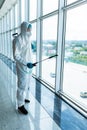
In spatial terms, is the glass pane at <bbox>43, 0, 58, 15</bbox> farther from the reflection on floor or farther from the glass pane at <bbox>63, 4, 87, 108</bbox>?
the reflection on floor

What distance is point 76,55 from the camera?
Answer: 331cm

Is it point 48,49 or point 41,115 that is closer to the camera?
point 41,115

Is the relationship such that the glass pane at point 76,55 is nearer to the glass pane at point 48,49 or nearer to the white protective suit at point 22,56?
the glass pane at point 48,49

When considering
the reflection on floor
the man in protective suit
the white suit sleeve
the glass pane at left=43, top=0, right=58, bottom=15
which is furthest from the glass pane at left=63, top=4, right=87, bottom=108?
the white suit sleeve

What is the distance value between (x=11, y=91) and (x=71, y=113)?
5.40 feet

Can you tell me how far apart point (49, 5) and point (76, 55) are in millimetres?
1571

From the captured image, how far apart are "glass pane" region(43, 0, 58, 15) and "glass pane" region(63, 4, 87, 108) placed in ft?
1.83

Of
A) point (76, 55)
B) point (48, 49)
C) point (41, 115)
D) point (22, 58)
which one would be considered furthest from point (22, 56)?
point (48, 49)

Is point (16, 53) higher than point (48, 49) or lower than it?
lower

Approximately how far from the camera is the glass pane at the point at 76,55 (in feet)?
9.73

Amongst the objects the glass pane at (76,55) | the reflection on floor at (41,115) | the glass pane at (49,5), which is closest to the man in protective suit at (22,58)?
the reflection on floor at (41,115)

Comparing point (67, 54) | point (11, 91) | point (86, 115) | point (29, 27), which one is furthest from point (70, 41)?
point (11, 91)

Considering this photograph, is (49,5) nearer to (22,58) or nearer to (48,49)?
(48,49)

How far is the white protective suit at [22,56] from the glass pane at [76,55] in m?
0.94
